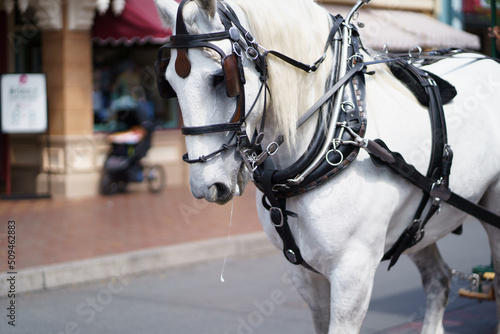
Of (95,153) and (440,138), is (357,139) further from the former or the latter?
(95,153)

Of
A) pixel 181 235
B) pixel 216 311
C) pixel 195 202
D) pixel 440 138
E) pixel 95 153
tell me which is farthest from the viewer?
pixel 95 153

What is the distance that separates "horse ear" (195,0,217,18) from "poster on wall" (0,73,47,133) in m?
9.23

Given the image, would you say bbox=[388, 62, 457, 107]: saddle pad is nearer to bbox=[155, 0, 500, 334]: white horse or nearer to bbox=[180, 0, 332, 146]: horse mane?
bbox=[155, 0, 500, 334]: white horse

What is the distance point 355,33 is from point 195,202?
7.77 meters

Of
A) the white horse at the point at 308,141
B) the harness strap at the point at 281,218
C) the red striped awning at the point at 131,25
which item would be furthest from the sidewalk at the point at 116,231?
the white horse at the point at 308,141

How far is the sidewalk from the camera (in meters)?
6.75

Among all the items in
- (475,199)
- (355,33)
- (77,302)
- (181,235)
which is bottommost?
(181,235)

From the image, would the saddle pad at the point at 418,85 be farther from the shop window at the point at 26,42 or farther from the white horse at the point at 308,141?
the shop window at the point at 26,42

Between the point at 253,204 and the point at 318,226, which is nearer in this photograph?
the point at 318,226

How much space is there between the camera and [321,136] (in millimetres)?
2859

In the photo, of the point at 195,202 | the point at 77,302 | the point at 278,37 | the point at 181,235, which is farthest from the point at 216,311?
the point at 195,202

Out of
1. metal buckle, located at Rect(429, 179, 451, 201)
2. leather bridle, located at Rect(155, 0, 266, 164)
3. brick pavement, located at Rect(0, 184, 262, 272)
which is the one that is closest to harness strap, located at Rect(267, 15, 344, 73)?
leather bridle, located at Rect(155, 0, 266, 164)

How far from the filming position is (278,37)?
2738mm

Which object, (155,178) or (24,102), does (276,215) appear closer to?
(24,102)
